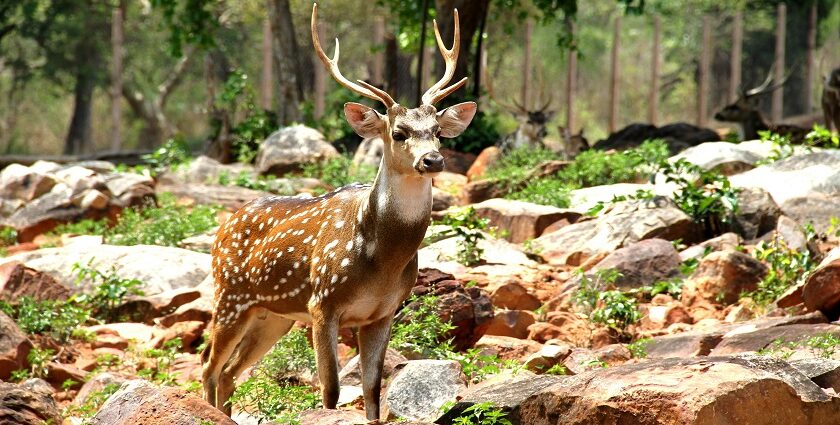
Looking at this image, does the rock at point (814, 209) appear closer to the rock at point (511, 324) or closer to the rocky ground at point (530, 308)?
the rocky ground at point (530, 308)

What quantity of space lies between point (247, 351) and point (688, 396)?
314 centimetres

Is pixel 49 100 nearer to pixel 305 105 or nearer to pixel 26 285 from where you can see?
pixel 305 105

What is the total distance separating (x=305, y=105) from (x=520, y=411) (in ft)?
42.3

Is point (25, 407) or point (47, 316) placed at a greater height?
point (25, 407)

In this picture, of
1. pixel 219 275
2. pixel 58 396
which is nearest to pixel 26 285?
pixel 58 396

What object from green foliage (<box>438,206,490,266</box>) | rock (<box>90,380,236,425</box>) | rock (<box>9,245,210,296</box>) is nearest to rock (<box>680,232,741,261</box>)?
green foliage (<box>438,206,490,266</box>)

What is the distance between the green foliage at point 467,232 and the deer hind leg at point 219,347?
133 inches

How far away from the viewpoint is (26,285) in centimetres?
1015

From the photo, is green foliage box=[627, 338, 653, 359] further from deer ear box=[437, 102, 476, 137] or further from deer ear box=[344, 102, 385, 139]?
deer ear box=[344, 102, 385, 139]

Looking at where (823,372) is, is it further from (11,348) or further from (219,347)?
(11,348)

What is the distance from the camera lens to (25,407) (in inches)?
256

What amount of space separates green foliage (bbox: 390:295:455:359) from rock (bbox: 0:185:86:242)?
5.80 m

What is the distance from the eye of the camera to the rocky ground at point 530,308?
18.4 feet

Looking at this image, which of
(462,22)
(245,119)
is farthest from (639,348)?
(245,119)
